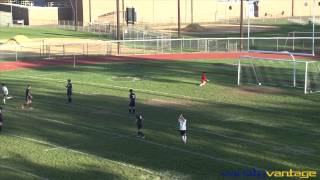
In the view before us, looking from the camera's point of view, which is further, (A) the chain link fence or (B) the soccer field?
(A) the chain link fence

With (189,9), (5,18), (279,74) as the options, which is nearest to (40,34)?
(5,18)

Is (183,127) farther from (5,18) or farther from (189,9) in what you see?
(189,9)

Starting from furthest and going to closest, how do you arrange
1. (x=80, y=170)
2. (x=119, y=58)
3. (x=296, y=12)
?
(x=296, y=12), (x=119, y=58), (x=80, y=170)

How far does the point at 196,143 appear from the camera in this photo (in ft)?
65.7

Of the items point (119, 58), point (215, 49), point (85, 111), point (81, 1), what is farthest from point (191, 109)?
point (81, 1)

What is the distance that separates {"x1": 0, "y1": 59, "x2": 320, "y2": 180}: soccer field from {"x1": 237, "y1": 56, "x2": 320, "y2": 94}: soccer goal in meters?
1.49

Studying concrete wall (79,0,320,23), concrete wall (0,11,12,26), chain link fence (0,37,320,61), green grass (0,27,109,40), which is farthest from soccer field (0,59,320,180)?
concrete wall (0,11,12,26)

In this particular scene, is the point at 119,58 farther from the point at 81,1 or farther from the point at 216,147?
the point at 81,1

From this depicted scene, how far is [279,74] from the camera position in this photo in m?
41.2

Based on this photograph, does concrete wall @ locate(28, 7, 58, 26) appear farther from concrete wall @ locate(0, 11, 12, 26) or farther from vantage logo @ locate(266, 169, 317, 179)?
vantage logo @ locate(266, 169, 317, 179)

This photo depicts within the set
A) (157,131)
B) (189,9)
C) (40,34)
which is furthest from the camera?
(189,9)

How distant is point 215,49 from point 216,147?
44.3 m

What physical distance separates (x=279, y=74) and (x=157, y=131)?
835 inches

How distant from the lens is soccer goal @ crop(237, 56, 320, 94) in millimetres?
34625
